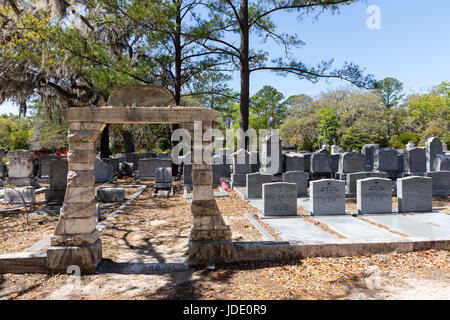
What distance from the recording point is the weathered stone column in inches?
172

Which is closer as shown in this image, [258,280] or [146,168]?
[258,280]

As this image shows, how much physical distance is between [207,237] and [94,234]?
184 cm

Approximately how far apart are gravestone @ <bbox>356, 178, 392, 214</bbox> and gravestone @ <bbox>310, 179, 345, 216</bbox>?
0.56 meters

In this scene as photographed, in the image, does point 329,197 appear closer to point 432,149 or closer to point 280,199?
point 280,199

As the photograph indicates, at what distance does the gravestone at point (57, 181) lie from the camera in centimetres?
991

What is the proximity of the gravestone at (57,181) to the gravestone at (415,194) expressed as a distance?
11.3 meters

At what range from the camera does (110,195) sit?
1027 cm

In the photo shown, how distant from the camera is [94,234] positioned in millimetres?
4422

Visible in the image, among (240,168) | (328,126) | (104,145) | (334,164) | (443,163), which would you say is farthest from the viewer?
(328,126)

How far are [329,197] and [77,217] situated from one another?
6.62 meters

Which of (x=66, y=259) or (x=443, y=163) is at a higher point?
(x=443, y=163)

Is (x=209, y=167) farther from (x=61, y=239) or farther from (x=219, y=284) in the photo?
(x=61, y=239)

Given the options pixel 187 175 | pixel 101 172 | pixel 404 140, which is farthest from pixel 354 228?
pixel 404 140

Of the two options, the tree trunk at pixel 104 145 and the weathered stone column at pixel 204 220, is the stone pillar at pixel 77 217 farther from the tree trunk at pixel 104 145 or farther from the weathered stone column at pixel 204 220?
the tree trunk at pixel 104 145
